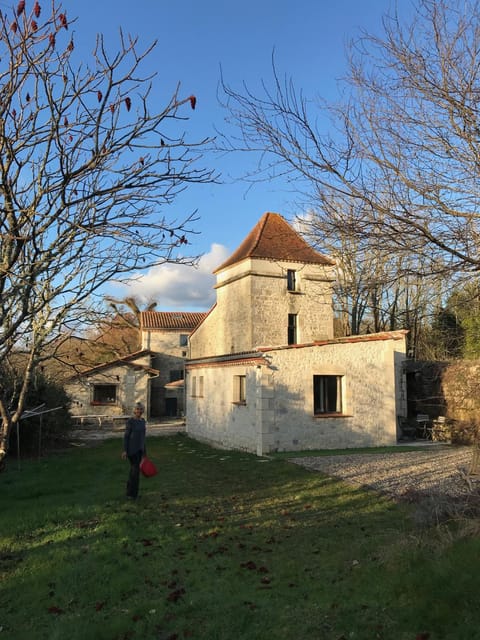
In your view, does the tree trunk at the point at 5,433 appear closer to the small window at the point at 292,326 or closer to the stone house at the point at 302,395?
the stone house at the point at 302,395

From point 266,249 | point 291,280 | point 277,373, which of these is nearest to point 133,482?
point 277,373

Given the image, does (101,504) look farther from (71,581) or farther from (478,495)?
(478,495)

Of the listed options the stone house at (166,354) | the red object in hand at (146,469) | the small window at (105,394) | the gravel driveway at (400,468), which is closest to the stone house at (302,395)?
the gravel driveway at (400,468)

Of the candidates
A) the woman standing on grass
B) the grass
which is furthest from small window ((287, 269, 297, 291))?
the woman standing on grass

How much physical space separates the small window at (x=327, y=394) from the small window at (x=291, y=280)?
11.7 metres

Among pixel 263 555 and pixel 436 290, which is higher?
pixel 436 290

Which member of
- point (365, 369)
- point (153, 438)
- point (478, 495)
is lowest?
point (153, 438)

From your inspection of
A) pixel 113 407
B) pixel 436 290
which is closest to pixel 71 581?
pixel 436 290

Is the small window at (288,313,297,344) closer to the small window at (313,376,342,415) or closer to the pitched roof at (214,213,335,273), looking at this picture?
the pitched roof at (214,213,335,273)

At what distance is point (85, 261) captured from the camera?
5590 mm

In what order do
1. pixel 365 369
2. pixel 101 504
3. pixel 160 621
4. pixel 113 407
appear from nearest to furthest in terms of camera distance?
1. pixel 160 621
2. pixel 101 504
3. pixel 365 369
4. pixel 113 407

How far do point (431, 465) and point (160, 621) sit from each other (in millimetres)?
8888

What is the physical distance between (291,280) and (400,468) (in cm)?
1689

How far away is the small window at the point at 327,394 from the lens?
1508cm
